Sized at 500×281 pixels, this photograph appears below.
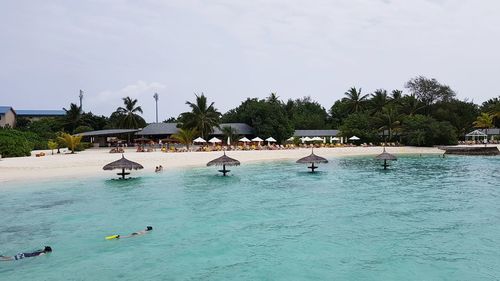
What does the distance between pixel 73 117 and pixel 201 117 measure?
2849 cm

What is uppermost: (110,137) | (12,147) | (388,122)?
(388,122)

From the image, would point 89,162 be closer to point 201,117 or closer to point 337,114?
point 201,117

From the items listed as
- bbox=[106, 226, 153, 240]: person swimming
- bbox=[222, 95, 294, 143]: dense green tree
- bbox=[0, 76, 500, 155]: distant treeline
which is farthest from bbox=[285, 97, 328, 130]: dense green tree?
bbox=[106, 226, 153, 240]: person swimming

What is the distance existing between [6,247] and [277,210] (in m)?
9.76

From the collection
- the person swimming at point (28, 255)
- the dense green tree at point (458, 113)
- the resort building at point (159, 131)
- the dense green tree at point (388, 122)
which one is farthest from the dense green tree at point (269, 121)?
the person swimming at point (28, 255)

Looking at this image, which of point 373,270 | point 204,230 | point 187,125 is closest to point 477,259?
point 373,270

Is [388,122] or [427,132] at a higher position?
[388,122]

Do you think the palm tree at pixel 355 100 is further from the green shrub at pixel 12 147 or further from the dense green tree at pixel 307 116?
the green shrub at pixel 12 147

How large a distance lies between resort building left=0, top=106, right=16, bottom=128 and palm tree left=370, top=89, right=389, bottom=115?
61.1 metres

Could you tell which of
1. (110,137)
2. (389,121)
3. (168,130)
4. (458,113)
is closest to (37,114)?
(110,137)

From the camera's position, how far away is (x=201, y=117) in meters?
52.9

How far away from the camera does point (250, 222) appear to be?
14.6m

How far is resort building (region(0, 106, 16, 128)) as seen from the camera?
217ft

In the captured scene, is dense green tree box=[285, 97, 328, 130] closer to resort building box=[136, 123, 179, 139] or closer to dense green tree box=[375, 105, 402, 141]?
dense green tree box=[375, 105, 402, 141]
